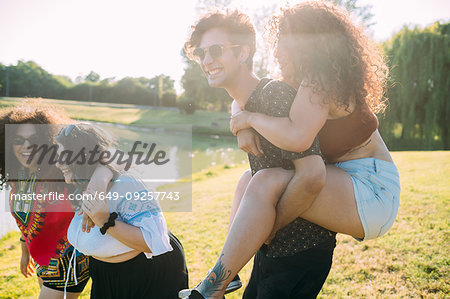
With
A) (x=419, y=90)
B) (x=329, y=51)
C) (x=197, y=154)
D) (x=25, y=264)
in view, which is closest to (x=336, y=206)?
(x=329, y=51)

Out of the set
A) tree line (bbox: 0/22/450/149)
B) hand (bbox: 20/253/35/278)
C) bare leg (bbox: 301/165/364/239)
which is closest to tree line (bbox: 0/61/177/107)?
tree line (bbox: 0/22/450/149)

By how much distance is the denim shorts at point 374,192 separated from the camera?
1.89 meters

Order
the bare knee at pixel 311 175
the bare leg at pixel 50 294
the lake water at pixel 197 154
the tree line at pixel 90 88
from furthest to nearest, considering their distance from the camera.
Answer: the tree line at pixel 90 88 → the lake water at pixel 197 154 → the bare leg at pixel 50 294 → the bare knee at pixel 311 175

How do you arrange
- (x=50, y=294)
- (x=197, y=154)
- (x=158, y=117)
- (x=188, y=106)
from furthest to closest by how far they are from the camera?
(x=158, y=117)
(x=197, y=154)
(x=188, y=106)
(x=50, y=294)

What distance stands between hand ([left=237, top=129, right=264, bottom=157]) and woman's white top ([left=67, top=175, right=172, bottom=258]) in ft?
2.52

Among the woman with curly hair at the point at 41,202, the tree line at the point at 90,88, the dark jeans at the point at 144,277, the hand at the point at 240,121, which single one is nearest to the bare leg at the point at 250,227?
the hand at the point at 240,121

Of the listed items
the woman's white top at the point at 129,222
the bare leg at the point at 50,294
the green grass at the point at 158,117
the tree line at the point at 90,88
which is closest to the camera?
the woman's white top at the point at 129,222

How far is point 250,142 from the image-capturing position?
1.87 m

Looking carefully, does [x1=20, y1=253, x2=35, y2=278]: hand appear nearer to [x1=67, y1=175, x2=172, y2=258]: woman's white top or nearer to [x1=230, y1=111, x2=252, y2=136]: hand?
[x1=67, y1=175, x2=172, y2=258]: woman's white top

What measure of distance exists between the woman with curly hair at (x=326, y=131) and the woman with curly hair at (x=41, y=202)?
4.25 ft

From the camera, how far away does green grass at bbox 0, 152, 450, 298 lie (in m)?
3.08

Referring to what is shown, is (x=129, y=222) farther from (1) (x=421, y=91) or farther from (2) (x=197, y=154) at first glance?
(1) (x=421, y=91)

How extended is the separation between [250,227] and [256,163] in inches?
17.2

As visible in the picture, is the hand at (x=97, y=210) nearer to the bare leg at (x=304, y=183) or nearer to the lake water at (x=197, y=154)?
the bare leg at (x=304, y=183)
